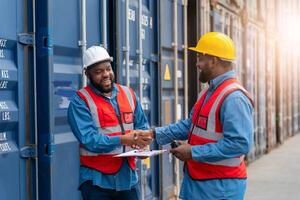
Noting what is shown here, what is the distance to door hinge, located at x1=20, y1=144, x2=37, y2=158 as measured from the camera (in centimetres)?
393

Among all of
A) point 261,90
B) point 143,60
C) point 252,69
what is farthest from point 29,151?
point 261,90

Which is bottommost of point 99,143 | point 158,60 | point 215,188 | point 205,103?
point 215,188

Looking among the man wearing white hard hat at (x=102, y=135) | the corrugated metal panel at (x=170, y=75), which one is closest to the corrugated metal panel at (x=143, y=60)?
the corrugated metal panel at (x=170, y=75)

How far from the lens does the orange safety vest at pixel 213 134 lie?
3.45m

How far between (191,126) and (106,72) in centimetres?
66

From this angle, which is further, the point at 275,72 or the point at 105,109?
the point at 275,72

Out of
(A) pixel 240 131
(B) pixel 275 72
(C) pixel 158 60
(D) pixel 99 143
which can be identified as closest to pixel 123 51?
(C) pixel 158 60

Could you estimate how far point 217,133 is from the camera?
136 inches

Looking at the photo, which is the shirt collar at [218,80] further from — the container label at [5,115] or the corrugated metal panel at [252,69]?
the corrugated metal panel at [252,69]

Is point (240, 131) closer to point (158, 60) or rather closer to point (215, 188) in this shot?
point (215, 188)

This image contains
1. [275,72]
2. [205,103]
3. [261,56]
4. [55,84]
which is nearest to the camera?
[205,103]

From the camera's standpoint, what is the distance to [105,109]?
3709mm

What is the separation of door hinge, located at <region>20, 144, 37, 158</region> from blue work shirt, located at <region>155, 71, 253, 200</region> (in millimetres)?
1129

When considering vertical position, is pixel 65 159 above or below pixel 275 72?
below
